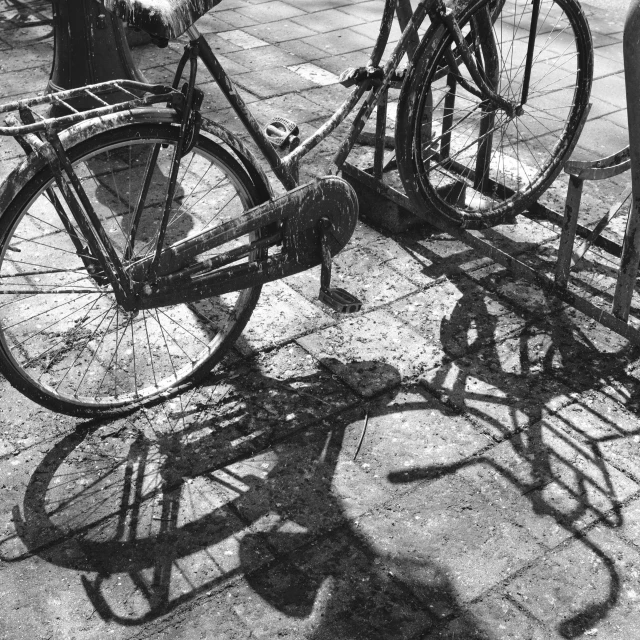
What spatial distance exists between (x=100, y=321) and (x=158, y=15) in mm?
1448

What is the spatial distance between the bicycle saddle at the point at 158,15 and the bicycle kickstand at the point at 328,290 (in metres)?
0.93

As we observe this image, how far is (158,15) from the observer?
2801 millimetres

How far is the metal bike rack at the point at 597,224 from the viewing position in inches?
135

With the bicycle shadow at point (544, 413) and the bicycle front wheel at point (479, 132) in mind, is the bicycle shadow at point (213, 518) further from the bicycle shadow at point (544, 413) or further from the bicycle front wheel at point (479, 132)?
the bicycle front wheel at point (479, 132)

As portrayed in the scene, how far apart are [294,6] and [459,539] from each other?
5774 mm

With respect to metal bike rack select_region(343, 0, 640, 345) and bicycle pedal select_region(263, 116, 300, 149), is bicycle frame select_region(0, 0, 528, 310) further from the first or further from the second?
metal bike rack select_region(343, 0, 640, 345)

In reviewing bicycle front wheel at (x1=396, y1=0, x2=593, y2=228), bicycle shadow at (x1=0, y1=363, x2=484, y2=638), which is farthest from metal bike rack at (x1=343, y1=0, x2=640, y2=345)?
bicycle shadow at (x1=0, y1=363, x2=484, y2=638)

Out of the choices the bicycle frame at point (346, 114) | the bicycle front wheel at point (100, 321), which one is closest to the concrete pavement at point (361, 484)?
the bicycle front wheel at point (100, 321)

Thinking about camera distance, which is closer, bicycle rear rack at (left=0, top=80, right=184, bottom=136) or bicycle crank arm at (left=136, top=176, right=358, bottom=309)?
bicycle rear rack at (left=0, top=80, right=184, bottom=136)

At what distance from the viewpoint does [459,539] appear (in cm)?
296

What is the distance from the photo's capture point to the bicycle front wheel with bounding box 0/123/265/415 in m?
3.11

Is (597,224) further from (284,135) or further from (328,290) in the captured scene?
(284,135)

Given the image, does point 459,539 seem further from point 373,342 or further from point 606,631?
point 373,342

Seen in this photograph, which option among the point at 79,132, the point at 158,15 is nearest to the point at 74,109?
the point at 79,132
